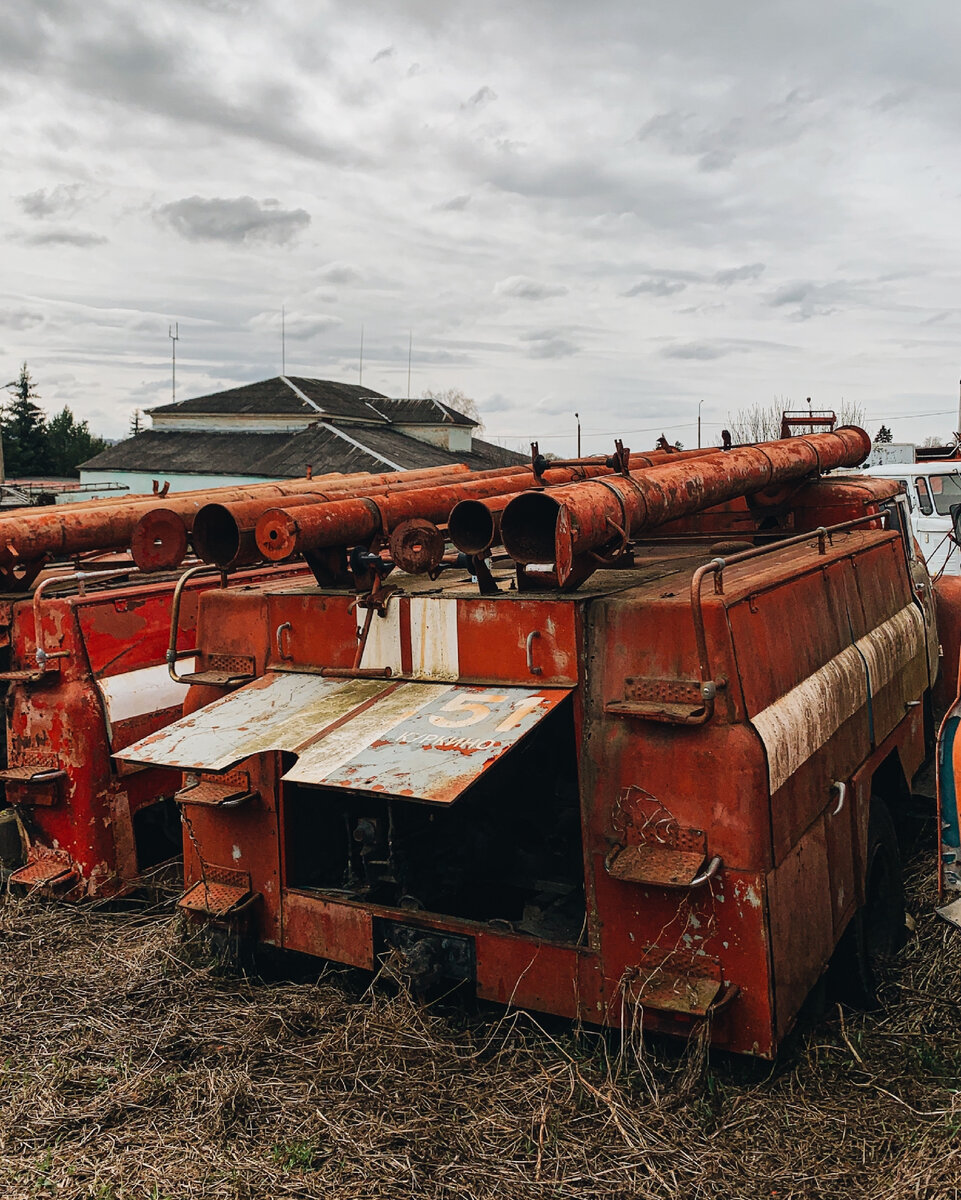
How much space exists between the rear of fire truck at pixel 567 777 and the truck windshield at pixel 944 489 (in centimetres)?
1194

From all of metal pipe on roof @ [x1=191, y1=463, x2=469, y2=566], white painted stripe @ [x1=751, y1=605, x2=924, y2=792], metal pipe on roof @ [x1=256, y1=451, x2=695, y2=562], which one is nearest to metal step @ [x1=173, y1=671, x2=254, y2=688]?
metal pipe on roof @ [x1=191, y1=463, x2=469, y2=566]

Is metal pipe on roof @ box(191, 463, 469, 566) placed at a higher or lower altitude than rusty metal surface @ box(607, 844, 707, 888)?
higher

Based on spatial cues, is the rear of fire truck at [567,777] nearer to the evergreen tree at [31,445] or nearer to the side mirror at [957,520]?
the side mirror at [957,520]

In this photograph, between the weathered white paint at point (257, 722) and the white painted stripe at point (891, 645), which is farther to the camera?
the white painted stripe at point (891, 645)

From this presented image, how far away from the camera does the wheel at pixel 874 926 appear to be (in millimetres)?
4992

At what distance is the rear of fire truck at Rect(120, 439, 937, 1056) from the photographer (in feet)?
13.0

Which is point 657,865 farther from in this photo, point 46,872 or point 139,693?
point 46,872

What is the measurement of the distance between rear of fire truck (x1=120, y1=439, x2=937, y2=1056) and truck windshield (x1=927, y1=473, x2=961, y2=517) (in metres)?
11.9

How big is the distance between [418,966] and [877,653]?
299 cm

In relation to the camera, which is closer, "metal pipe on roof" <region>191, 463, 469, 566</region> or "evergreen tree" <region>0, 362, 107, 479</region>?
"metal pipe on roof" <region>191, 463, 469, 566</region>

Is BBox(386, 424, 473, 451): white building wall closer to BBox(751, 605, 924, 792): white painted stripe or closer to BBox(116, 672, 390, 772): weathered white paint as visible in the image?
BBox(751, 605, 924, 792): white painted stripe

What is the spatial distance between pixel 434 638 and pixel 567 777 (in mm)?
1060

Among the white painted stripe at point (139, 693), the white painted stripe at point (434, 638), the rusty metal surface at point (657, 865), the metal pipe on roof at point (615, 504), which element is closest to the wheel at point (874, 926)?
the rusty metal surface at point (657, 865)

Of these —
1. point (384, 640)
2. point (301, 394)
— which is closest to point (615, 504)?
point (384, 640)
